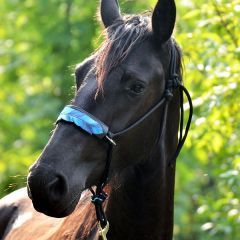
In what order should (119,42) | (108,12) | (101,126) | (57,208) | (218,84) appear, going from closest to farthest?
(57,208) → (101,126) → (119,42) → (108,12) → (218,84)

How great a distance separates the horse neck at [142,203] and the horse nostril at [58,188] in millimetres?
565

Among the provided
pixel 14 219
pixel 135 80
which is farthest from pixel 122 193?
pixel 14 219

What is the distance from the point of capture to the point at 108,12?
2324 mm

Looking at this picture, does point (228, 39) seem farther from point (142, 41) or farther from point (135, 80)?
point (135, 80)

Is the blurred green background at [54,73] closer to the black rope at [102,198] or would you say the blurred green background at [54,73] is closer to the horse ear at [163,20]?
the horse ear at [163,20]

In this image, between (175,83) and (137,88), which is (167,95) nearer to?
(175,83)

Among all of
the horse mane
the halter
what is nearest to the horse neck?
the halter

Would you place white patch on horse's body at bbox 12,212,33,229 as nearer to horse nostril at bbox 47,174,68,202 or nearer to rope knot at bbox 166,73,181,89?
horse nostril at bbox 47,174,68,202

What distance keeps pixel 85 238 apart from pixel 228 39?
3.00 m

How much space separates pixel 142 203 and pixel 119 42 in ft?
3.39

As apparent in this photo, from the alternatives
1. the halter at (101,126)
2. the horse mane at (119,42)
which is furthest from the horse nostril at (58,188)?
the horse mane at (119,42)

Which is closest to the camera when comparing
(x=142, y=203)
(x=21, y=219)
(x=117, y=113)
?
(x=117, y=113)

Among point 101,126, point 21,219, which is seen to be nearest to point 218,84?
point 101,126

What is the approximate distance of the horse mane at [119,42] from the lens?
1702 millimetres
